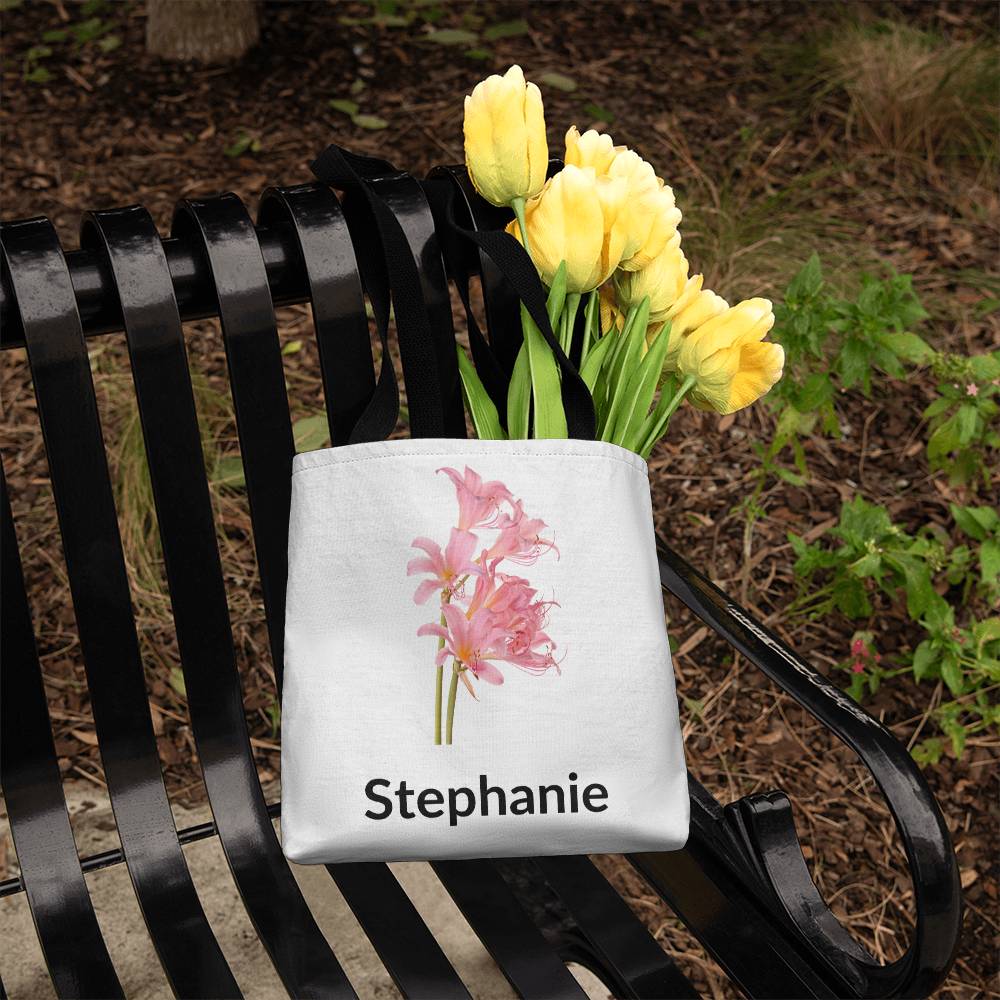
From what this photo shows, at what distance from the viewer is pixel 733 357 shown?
4.42 feet

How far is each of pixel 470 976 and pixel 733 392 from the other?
92 cm

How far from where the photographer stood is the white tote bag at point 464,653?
1235 millimetres

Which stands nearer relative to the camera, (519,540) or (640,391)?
(519,540)

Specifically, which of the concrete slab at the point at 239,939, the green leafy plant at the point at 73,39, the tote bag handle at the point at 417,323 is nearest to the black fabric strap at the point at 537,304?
the tote bag handle at the point at 417,323

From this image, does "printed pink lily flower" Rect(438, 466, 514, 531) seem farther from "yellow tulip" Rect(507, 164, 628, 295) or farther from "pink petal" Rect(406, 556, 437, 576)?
"yellow tulip" Rect(507, 164, 628, 295)

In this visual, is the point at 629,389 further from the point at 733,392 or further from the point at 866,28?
the point at 866,28

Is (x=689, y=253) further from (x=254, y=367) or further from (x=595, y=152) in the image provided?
(x=254, y=367)

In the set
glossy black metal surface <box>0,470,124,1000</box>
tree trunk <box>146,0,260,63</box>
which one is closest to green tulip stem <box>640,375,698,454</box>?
glossy black metal surface <box>0,470,124,1000</box>

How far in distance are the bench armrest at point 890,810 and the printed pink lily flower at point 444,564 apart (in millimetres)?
339

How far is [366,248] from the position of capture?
147cm

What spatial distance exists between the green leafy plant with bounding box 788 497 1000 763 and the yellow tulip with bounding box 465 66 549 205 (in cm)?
106

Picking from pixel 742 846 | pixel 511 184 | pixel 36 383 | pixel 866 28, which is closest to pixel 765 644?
pixel 742 846

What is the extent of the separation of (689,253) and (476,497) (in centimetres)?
192

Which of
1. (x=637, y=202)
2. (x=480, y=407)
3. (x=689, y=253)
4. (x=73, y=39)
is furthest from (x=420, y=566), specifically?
(x=73, y=39)
